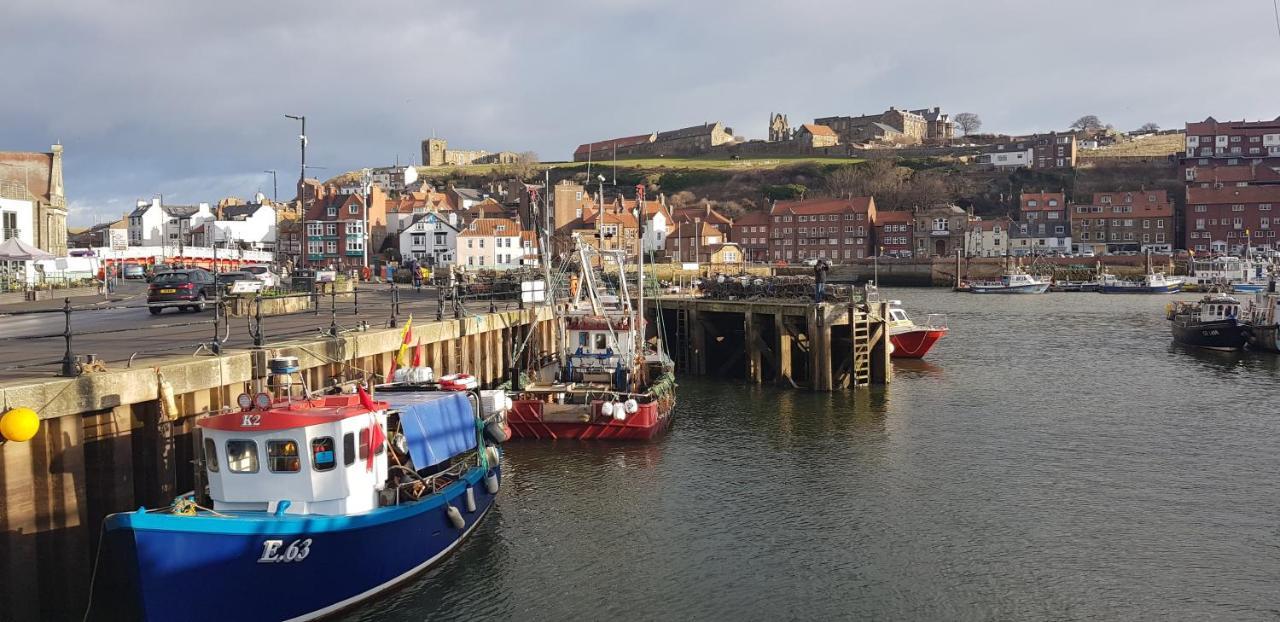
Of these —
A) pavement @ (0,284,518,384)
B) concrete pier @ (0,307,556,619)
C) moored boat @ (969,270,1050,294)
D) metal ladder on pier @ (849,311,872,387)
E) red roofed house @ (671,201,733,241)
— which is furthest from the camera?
red roofed house @ (671,201,733,241)

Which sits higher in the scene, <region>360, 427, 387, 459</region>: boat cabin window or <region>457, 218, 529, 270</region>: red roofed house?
<region>457, 218, 529, 270</region>: red roofed house

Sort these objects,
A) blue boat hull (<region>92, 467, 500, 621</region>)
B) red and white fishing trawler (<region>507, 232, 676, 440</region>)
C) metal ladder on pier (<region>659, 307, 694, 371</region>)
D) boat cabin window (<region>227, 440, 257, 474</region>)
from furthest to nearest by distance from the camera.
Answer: metal ladder on pier (<region>659, 307, 694, 371</region>)
red and white fishing trawler (<region>507, 232, 676, 440</region>)
boat cabin window (<region>227, 440, 257, 474</region>)
blue boat hull (<region>92, 467, 500, 621</region>)

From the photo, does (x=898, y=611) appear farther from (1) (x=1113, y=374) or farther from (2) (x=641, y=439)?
(1) (x=1113, y=374)

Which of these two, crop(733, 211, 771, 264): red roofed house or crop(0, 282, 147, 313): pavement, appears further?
crop(733, 211, 771, 264): red roofed house

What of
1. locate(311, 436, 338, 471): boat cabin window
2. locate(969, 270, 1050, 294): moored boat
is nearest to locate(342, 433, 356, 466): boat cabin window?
locate(311, 436, 338, 471): boat cabin window

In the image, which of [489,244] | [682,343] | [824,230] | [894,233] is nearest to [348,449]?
[682,343]

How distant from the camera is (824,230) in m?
141

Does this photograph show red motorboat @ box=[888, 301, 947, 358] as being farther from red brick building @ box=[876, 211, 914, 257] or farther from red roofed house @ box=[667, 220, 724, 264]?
red brick building @ box=[876, 211, 914, 257]

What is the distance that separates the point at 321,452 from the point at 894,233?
136 m

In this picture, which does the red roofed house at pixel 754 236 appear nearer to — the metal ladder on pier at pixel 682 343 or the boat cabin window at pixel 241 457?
the metal ladder on pier at pixel 682 343

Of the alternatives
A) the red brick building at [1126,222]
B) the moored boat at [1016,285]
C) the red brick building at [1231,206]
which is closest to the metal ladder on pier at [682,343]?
the moored boat at [1016,285]

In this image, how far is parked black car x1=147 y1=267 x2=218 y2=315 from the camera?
33.8m

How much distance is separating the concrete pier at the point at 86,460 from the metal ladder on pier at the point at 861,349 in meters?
24.1

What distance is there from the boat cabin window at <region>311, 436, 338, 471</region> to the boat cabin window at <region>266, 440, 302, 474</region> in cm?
22
